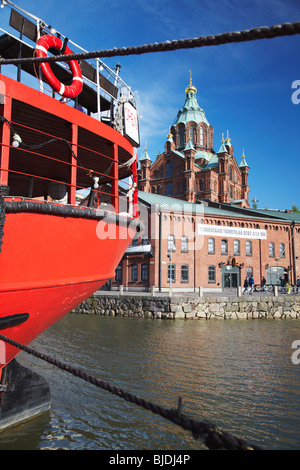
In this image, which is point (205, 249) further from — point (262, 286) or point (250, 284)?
point (262, 286)

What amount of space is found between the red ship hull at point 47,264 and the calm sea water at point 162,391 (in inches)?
79.5

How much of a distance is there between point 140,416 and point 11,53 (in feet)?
24.7

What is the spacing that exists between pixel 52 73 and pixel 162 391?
682 centimetres

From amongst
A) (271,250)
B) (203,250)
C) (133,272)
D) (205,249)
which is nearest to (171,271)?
(133,272)

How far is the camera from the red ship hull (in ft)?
14.0

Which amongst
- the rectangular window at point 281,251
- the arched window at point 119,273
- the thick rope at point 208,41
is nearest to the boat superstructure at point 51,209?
the thick rope at point 208,41

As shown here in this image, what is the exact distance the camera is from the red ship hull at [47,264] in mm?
4254

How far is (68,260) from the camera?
5074 millimetres

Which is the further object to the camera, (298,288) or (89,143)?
(298,288)

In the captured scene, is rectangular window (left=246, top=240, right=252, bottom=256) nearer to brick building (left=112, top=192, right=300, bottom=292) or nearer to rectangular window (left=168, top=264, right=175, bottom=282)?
brick building (left=112, top=192, right=300, bottom=292)

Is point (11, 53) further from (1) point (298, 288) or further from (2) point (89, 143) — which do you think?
(1) point (298, 288)

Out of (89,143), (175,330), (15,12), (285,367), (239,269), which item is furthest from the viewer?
(239,269)

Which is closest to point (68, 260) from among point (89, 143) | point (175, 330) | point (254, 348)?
point (89, 143)

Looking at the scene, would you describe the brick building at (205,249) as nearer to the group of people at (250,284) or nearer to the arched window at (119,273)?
the arched window at (119,273)
